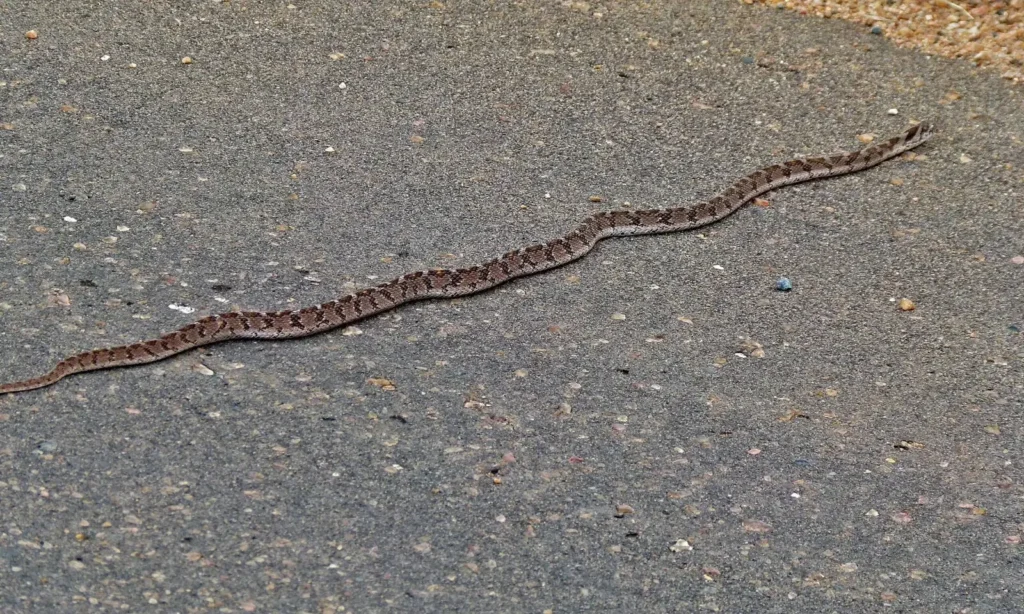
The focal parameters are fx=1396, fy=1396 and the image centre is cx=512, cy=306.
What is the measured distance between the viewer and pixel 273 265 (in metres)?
8.21

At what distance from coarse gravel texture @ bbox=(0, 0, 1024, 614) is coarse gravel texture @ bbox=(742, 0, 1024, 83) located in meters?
0.22

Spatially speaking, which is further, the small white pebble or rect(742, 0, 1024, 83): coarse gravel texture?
rect(742, 0, 1024, 83): coarse gravel texture

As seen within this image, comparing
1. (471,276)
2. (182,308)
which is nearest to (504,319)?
(471,276)

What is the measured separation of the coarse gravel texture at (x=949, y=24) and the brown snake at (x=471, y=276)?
1534 millimetres

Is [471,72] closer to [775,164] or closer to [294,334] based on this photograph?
[775,164]

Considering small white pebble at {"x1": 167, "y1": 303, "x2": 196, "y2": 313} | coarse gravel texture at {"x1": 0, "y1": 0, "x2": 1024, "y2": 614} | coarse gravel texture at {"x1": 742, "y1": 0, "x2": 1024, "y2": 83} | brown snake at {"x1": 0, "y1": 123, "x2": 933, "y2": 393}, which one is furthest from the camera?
coarse gravel texture at {"x1": 742, "y1": 0, "x2": 1024, "y2": 83}

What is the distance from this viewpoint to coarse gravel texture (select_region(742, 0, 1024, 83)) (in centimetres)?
1120

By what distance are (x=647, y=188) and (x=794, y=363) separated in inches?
88.5

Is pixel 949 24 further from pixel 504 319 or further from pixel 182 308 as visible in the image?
pixel 182 308

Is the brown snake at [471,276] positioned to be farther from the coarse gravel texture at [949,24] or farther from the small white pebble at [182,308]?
the coarse gravel texture at [949,24]

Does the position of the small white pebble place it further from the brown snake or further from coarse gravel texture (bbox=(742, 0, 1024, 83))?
coarse gravel texture (bbox=(742, 0, 1024, 83))

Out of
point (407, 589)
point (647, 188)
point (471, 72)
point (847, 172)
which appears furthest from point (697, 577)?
point (471, 72)

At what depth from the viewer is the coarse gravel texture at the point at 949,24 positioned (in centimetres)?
1120

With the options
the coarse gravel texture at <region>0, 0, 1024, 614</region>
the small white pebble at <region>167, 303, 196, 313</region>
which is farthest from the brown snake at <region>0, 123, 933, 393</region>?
the small white pebble at <region>167, 303, 196, 313</region>
